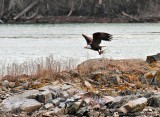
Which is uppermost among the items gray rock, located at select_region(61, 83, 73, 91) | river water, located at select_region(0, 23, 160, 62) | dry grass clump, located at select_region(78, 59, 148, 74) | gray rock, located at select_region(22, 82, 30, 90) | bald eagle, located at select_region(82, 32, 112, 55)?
bald eagle, located at select_region(82, 32, 112, 55)

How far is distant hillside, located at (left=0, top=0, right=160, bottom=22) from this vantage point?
100312mm

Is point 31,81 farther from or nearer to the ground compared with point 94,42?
nearer to the ground

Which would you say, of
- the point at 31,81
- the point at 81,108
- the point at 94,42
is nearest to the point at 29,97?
the point at 81,108

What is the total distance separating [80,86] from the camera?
14375 mm

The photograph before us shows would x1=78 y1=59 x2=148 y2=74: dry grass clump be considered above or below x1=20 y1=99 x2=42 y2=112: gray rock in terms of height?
above

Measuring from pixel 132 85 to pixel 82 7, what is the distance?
89546mm

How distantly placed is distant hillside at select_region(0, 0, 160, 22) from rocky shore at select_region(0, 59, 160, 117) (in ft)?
273

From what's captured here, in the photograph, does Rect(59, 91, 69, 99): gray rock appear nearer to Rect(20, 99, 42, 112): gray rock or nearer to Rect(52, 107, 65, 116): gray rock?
Rect(20, 99, 42, 112): gray rock

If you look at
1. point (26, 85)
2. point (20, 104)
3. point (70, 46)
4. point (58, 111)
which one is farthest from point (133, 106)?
point (70, 46)

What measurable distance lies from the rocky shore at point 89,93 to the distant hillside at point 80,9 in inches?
3281

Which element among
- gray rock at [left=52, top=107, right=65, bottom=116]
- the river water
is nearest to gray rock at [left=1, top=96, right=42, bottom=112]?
gray rock at [left=52, top=107, right=65, bottom=116]

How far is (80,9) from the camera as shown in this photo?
A: 339ft

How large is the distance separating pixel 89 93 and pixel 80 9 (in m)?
91.3

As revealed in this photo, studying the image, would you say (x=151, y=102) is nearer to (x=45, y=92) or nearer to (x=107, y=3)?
(x=45, y=92)
